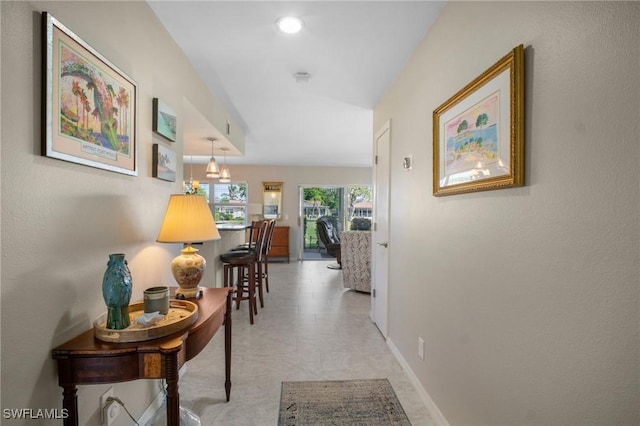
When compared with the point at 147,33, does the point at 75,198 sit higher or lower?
lower

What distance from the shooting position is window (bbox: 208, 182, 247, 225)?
8.05 m

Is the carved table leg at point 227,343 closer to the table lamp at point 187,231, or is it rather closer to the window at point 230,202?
the table lamp at point 187,231

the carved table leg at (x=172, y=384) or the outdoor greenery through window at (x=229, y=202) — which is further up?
the outdoor greenery through window at (x=229, y=202)

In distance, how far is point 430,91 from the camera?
2.01m

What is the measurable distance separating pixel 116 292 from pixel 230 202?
7036 mm

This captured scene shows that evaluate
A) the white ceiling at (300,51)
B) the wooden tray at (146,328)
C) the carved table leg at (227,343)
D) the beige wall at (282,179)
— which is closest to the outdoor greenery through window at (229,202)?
the beige wall at (282,179)

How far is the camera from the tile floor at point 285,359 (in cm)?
199

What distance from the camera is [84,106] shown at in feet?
4.06

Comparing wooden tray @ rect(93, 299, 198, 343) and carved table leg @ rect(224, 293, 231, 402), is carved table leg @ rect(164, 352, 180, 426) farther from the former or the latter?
carved table leg @ rect(224, 293, 231, 402)

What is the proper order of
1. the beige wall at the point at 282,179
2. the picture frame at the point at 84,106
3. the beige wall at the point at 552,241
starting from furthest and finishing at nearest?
the beige wall at the point at 282,179 < the picture frame at the point at 84,106 < the beige wall at the point at 552,241

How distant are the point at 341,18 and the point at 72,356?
2088mm

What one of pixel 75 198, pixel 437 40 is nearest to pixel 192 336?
pixel 75 198

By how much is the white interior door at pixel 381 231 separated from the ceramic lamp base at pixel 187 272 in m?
1.74

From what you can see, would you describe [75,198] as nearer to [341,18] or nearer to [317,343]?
[341,18]
